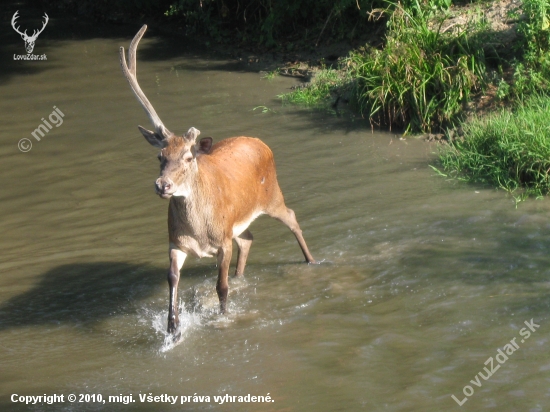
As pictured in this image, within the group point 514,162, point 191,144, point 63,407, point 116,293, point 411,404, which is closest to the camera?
point 411,404

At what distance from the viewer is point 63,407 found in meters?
5.22

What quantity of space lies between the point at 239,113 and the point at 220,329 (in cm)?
579

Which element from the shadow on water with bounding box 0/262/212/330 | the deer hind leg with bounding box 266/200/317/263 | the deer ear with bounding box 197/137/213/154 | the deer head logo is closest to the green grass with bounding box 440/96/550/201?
the deer hind leg with bounding box 266/200/317/263

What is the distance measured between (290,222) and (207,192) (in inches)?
56.5

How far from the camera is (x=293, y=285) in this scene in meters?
6.88

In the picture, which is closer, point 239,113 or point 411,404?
point 411,404

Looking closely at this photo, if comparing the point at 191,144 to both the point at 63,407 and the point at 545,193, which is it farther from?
the point at 545,193

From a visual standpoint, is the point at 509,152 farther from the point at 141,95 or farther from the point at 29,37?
the point at 29,37

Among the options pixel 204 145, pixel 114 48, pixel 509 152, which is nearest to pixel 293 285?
pixel 204 145

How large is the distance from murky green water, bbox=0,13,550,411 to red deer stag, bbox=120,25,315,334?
47 cm

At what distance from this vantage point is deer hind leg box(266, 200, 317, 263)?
23.8 feet

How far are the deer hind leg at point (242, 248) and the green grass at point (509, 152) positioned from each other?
2.70 meters

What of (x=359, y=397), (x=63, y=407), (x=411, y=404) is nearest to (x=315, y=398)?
(x=359, y=397)

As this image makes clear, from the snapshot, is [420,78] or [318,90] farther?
[318,90]
